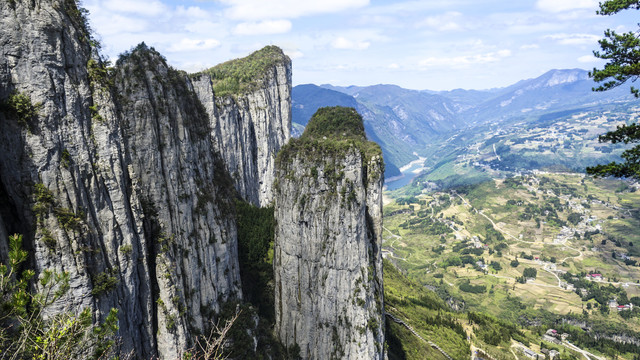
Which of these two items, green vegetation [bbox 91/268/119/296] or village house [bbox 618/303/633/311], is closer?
green vegetation [bbox 91/268/119/296]

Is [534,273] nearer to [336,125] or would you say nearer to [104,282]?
[336,125]

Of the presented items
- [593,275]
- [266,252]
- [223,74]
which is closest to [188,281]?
[266,252]

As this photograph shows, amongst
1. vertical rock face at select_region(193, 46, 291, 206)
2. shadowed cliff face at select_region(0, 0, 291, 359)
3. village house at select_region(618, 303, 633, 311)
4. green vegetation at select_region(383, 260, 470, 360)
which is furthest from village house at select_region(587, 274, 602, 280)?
shadowed cliff face at select_region(0, 0, 291, 359)

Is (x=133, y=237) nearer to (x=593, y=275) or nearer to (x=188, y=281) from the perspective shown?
(x=188, y=281)

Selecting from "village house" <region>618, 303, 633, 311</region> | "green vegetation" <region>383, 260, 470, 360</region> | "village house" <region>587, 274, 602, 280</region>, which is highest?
"green vegetation" <region>383, 260, 470, 360</region>

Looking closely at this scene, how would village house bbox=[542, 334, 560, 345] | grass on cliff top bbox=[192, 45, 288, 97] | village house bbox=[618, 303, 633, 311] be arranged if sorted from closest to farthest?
1. grass on cliff top bbox=[192, 45, 288, 97]
2. village house bbox=[542, 334, 560, 345]
3. village house bbox=[618, 303, 633, 311]

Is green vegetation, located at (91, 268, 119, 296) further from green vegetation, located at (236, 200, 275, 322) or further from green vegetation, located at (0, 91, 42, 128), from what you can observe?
green vegetation, located at (236, 200, 275, 322)
